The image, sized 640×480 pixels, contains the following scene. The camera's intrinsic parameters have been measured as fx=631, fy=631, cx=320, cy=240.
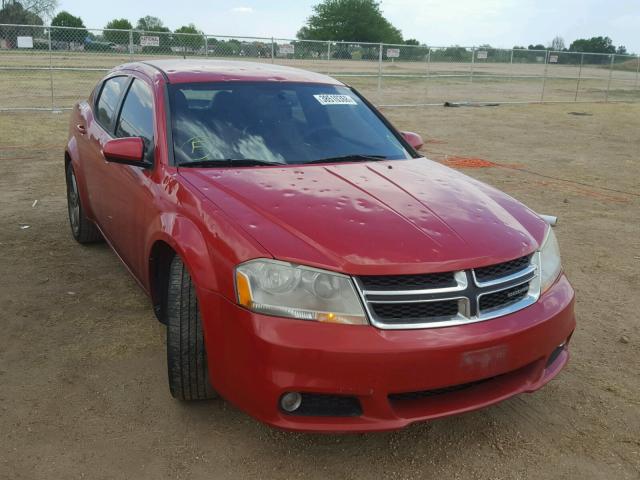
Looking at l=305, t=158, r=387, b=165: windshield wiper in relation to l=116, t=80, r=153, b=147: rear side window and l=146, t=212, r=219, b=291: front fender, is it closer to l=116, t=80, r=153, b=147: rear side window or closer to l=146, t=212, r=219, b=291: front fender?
l=146, t=212, r=219, b=291: front fender

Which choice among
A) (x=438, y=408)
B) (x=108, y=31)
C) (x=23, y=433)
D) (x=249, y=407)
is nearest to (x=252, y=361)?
(x=249, y=407)

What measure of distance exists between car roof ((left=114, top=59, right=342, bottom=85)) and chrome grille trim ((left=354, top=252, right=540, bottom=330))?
6.45ft

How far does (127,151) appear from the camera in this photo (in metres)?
3.25

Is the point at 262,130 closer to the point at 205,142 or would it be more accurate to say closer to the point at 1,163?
the point at 205,142

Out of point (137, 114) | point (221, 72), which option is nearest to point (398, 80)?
point (221, 72)

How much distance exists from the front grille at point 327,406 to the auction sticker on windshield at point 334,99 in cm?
209

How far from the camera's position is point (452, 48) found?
72.5 feet

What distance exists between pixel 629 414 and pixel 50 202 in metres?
5.76

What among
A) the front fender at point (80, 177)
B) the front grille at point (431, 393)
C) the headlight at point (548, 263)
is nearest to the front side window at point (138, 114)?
the front fender at point (80, 177)

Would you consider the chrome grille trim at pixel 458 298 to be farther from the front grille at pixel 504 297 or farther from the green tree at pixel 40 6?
the green tree at pixel 40 6

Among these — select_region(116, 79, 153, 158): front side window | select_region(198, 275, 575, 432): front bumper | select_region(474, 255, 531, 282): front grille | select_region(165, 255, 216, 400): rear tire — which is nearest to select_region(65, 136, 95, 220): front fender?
select_region(116, 79, 153, 158): front side window

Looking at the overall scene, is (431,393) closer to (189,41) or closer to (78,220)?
(78,220)

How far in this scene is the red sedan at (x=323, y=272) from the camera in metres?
2.29

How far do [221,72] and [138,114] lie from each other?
0.56 metres
